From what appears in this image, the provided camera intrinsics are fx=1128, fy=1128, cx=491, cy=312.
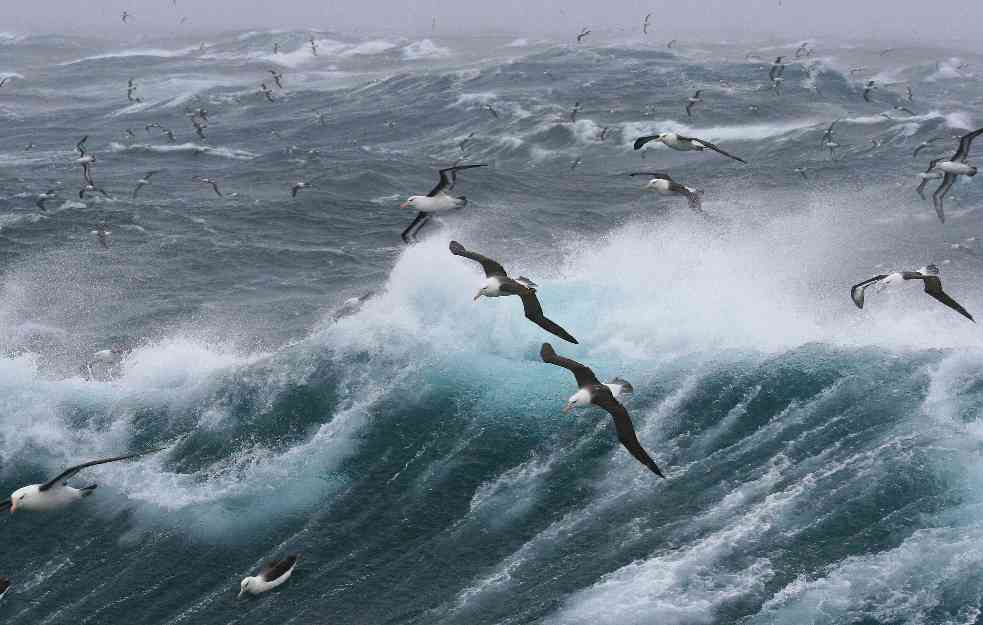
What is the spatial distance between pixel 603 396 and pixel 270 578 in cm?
724

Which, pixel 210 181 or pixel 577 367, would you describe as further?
pixel 210 181

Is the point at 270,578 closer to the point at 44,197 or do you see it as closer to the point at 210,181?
the point at 44,197

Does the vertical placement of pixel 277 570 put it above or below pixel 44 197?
below

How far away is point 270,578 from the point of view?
21.2m

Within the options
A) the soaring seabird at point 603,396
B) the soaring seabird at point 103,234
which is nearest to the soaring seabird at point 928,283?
the soaring seabird at point 603,396

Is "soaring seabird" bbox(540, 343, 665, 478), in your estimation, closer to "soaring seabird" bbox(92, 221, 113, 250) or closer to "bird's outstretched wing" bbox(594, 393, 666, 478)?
"bird's outstretched wing" bbox(594, 393, 666, 478)

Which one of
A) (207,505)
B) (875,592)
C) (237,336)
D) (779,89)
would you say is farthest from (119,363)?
(779,89)

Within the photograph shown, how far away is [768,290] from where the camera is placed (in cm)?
3378

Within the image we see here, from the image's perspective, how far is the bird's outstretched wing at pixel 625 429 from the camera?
17625 mm

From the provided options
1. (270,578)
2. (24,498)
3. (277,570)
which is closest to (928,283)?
(277,570)

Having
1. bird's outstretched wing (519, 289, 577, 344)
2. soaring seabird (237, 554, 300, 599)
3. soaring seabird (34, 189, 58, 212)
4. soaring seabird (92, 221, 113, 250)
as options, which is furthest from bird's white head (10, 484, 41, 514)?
soaring seabird (34, 189, 58, 212)

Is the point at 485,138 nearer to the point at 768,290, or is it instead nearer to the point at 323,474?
the point at 768,290

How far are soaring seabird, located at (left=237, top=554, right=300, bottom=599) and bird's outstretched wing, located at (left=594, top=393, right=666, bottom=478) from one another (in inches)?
264

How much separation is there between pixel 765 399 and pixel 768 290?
7927 millimetres
